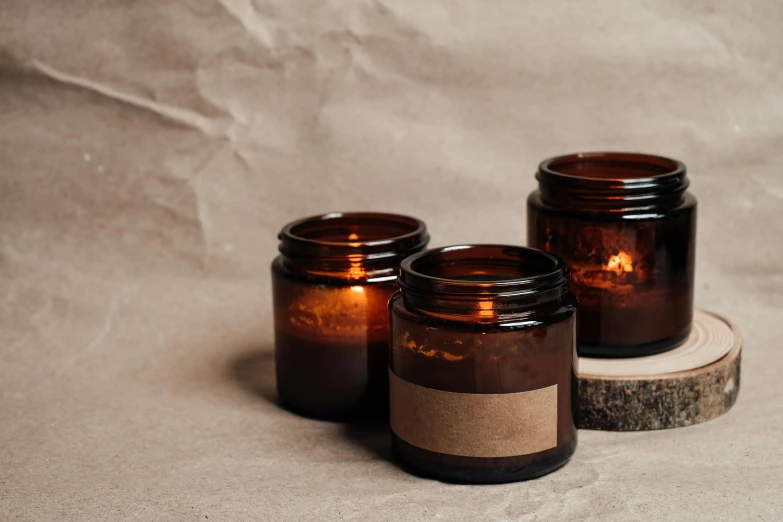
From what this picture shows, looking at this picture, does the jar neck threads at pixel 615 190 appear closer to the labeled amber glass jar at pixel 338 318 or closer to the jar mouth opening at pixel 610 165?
the jar mouth opening at pixel 610 165

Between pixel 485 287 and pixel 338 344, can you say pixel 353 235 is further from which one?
pixel 485 287

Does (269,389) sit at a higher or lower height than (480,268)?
lower

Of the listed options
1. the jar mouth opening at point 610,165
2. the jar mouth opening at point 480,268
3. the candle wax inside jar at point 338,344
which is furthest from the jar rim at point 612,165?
the candle wax inside jar at point 338,344

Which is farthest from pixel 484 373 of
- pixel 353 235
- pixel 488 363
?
pixel 353 235

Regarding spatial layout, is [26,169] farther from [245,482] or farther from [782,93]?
[782,93]

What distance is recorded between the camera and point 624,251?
147 centimetres

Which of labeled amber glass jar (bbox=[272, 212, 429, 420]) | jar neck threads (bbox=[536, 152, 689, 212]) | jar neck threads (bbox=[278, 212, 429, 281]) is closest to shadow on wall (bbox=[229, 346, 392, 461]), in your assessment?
labeled amber glass jar (bbox=[272, 212, 429, 420])

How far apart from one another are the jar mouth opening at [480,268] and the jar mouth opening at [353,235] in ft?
0.30

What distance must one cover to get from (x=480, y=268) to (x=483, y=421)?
22cm

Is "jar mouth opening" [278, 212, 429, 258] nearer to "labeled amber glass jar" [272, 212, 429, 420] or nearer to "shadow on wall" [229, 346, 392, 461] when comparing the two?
"labeled amber glass jar" [272, 212, 429, 420]

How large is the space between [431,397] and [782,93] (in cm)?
106

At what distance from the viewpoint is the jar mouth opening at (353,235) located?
4.79ft

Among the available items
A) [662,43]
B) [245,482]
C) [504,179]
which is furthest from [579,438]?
[662,43]

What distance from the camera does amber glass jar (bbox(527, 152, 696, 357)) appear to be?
1467 millimetres
